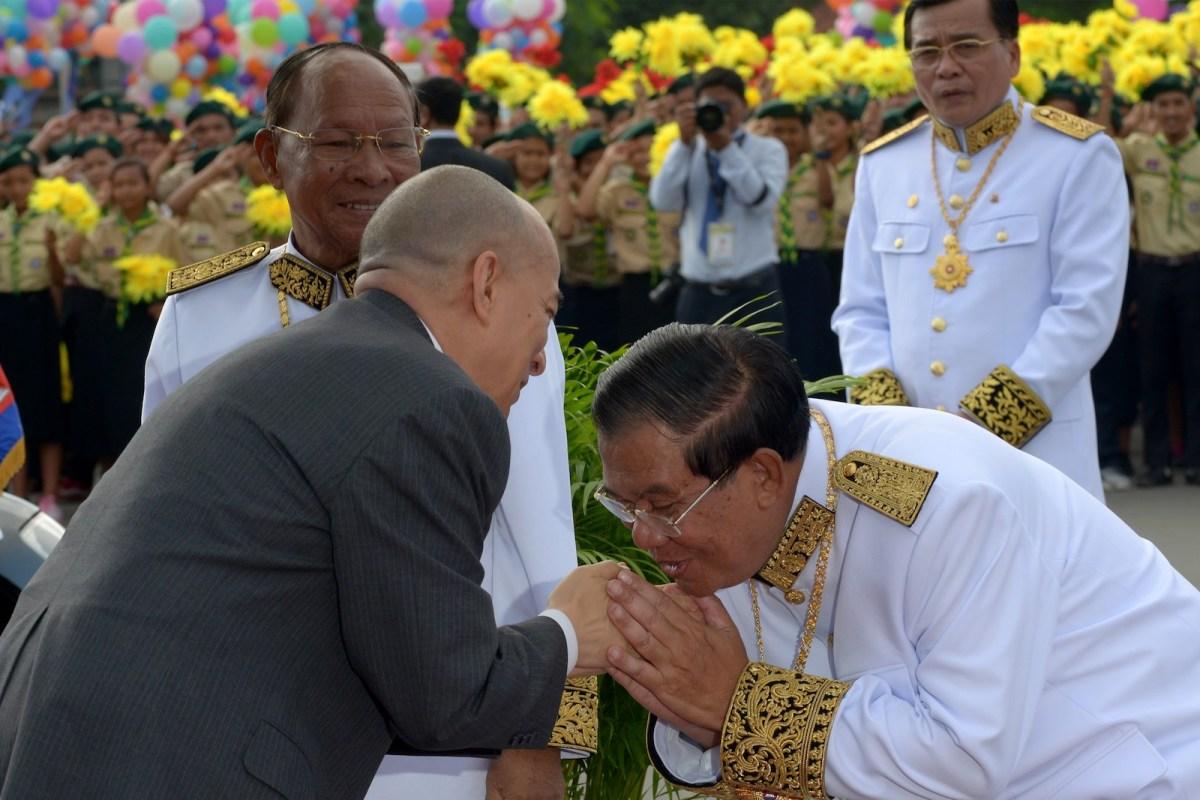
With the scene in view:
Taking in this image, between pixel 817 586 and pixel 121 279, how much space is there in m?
8.16

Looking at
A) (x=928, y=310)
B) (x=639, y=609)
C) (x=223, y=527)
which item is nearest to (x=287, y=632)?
(x=223, y=527)

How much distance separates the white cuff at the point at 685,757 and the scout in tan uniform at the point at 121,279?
782cm

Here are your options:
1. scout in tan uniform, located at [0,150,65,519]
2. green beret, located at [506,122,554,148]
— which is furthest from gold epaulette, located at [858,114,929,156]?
green beret, located at [506,122,554,148]

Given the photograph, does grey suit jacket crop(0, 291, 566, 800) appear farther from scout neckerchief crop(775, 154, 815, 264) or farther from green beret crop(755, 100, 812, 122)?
green beret crop(755, 100, 812, 122)

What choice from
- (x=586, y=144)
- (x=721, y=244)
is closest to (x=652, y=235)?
(x=586, y=144)

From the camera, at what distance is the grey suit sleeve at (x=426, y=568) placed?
2117 mm

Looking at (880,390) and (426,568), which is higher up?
(426,568)

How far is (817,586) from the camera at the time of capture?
276 centimetres

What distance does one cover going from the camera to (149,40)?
60.1 ft

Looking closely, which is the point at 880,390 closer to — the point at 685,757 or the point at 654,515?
the point at 685,757

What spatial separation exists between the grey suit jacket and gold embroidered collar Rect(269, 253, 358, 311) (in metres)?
0.83

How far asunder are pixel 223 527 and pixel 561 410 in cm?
104

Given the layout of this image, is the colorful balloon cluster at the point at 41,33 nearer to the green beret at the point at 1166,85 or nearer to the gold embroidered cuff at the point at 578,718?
the green beret at the point at 1166,85

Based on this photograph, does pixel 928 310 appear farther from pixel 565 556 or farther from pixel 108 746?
pixel 108 746
